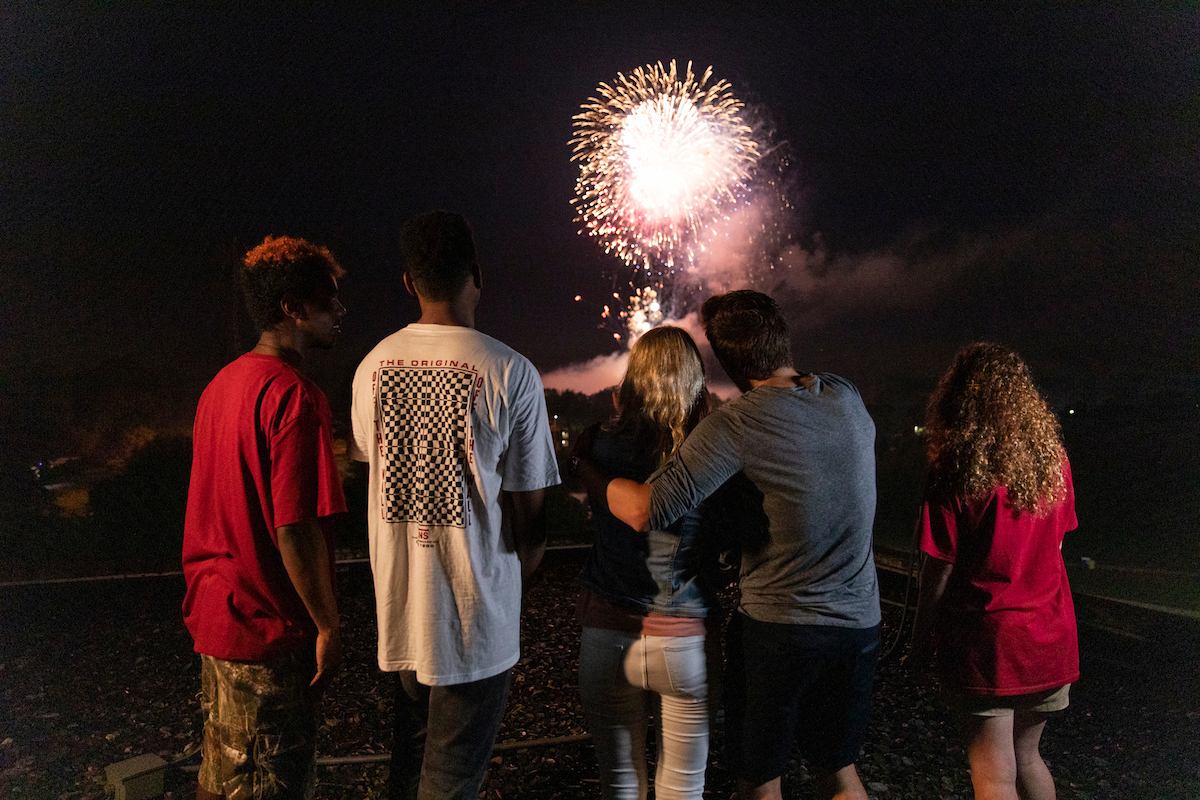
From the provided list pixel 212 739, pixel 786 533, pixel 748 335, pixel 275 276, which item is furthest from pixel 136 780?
pixel 748 335

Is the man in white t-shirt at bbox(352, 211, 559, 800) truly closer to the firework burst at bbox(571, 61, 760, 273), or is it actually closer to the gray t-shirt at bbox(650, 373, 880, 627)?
the gray t-shirt at bbox(650, 373, 880, 627)

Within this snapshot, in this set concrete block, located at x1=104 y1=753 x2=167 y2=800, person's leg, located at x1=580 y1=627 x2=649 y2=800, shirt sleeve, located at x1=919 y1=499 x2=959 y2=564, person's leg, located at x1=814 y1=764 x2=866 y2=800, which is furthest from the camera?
concrete block, located at x1=104 y1=753 x2=167 y2=800

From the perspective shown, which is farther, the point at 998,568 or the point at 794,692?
→ the point at 998,568

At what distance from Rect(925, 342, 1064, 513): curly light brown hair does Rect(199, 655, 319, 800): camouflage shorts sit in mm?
2014

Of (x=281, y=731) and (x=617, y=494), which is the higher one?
(x=617, y=494)

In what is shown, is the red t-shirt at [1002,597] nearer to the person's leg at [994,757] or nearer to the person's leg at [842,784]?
the person's leg at [994,757]

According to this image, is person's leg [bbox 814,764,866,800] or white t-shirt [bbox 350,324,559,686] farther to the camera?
person's leg [bbox 814,764,866,800]

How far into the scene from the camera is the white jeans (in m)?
1.69

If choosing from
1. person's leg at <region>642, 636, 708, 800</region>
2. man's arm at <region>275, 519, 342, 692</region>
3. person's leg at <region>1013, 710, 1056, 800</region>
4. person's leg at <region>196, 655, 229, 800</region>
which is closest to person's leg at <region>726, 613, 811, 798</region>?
person's leg at <region>642, 636, 708, 800</region>

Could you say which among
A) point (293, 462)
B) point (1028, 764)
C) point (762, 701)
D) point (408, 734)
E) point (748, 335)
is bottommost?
point (1028, 764)

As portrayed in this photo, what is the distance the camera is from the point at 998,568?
187cm

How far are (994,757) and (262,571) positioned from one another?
2.26 meters

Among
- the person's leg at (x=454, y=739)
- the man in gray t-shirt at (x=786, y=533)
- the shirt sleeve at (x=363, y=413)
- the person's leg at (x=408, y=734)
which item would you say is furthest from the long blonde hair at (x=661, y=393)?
the person's leg at (x=408, y=734)

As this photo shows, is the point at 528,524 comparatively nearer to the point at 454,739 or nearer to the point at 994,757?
the point at 454,739
